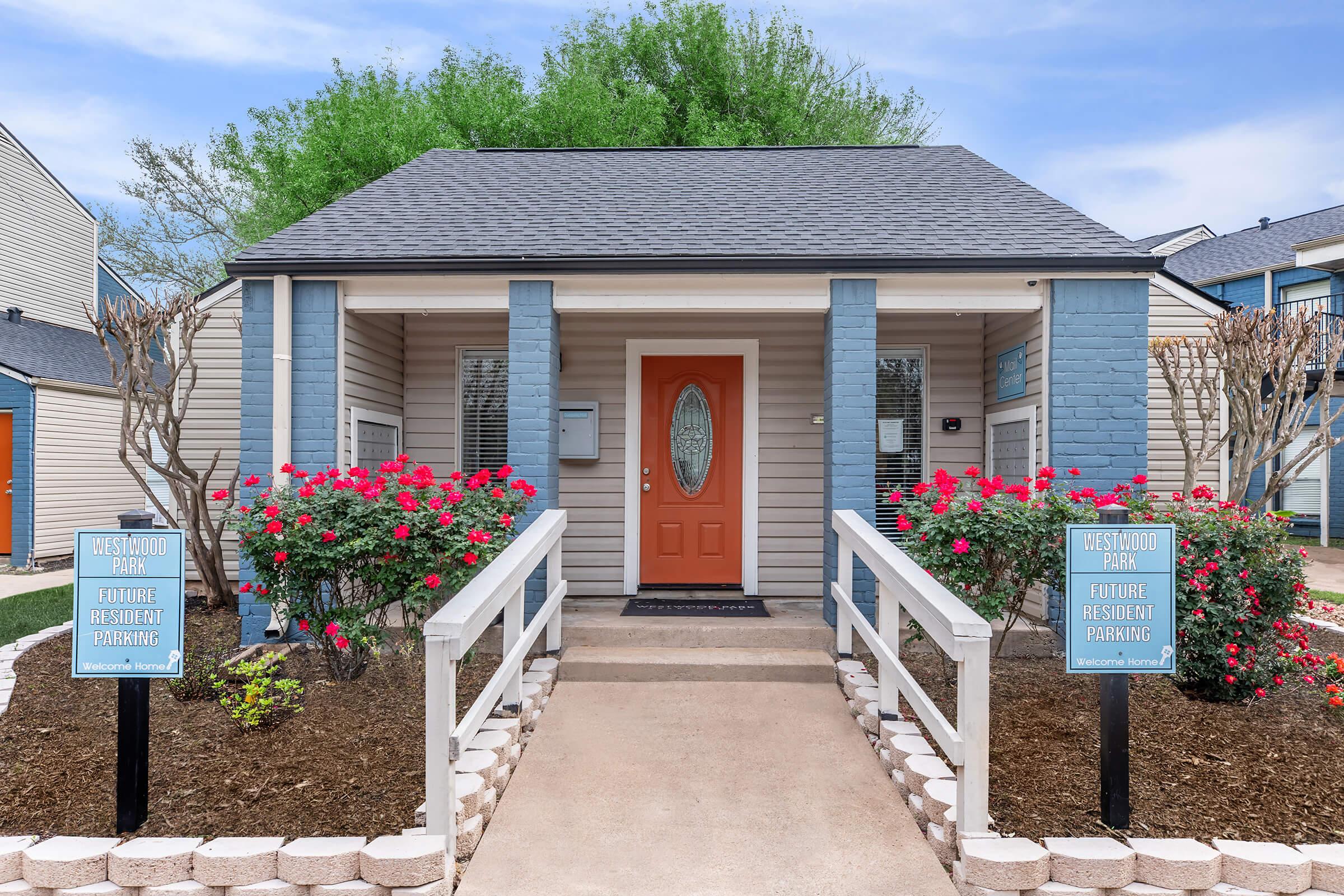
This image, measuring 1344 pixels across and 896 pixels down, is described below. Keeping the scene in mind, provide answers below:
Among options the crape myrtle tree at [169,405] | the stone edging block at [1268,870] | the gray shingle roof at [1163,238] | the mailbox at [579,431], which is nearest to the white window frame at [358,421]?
the crape myrtle tree at [169,405]

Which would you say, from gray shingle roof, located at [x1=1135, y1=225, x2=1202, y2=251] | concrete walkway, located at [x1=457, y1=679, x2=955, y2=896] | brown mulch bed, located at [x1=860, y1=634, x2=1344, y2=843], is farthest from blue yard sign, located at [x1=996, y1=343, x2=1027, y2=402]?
gray shingle roof, located at [x1=1135, y1=225, x2=1202, y2=251]

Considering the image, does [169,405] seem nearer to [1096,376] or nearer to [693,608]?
[693,608]

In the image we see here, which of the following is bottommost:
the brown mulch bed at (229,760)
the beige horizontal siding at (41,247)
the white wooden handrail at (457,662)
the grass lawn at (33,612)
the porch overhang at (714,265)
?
the grass lawn at (33,612)

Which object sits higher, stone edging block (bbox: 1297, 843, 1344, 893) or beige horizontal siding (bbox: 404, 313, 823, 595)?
beige horizontal siding (bbox: 404, 313, 823, 595)

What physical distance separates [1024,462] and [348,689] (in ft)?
15.7

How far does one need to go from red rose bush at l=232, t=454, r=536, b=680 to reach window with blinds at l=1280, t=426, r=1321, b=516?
15.3 meters

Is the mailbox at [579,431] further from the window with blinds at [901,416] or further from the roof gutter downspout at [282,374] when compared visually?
the window with blinds at [901,416]

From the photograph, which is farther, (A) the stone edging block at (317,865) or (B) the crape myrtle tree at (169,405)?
(B) the crape myrtle tree at (169,405)

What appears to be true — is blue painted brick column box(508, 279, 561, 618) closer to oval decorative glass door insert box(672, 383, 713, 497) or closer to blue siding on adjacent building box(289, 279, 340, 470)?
blue siding on adjacent building box(289, 279, 340, 470)

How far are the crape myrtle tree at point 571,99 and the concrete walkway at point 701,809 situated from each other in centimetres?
1406

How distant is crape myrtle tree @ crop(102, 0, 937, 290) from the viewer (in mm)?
16172

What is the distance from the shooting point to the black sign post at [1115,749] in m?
2.64

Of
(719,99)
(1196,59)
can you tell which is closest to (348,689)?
(719,99)

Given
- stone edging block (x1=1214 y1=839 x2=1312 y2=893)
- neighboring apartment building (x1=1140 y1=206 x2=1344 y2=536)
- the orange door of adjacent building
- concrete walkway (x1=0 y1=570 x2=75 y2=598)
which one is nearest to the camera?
stone edging block (x1=1214 y1=839 x2=1312 y2=893)
